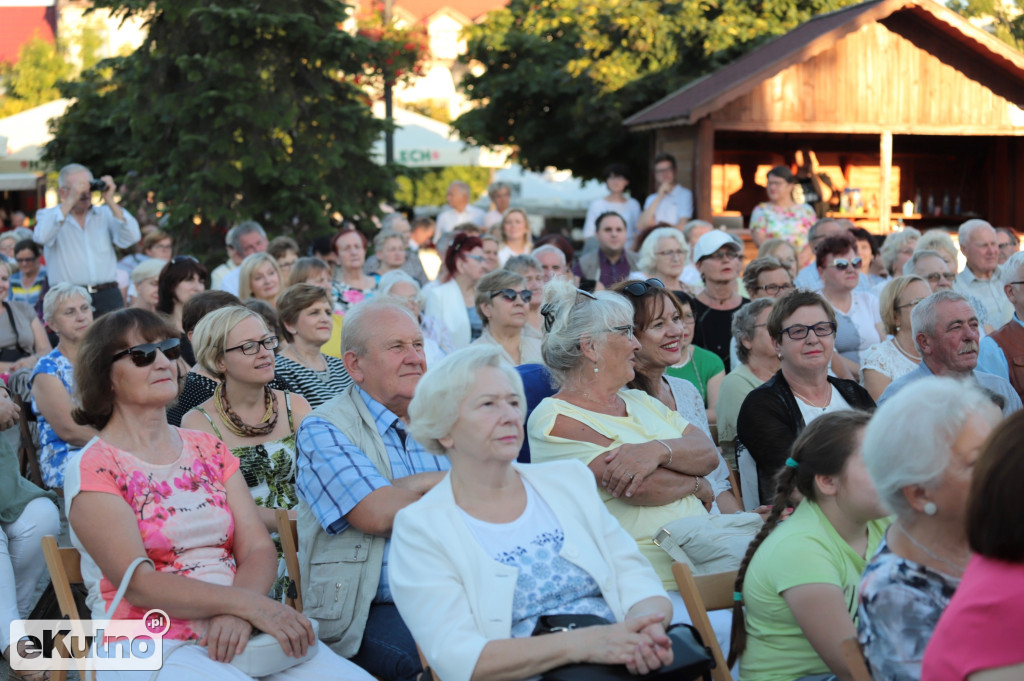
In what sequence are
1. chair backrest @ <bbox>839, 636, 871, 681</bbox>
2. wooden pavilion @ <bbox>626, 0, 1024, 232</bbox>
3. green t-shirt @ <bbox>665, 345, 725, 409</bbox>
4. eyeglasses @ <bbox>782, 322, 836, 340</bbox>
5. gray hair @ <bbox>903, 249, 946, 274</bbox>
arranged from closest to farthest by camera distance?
chair backrest @ <bbox>839, 636, 871, 681</bbox> < eyeglasses @ <bbox>782, 322, 836, 340</bbox> < green t-shirt @ <bbox>665, 345, 725, 409</bbox> < gray hair @ <bbox>903, 249, 946, 274</bbox> < wooden pavilion @ <bbox>626, 0, 1024, 232</bbox>

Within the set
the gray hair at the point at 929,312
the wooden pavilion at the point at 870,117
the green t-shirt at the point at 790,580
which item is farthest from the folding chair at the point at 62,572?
the wooden pavilion at the point at 870,117

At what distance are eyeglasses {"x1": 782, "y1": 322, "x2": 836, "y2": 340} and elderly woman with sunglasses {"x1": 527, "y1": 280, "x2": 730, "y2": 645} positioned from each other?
0.87m

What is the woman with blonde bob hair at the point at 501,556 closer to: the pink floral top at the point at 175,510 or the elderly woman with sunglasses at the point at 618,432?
the elderly woman with sunglasses at the point at 618,432

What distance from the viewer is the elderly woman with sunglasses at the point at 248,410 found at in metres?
4.18

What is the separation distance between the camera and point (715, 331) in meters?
6.84

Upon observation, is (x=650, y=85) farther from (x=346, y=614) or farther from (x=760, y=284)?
(x=346, y=614)

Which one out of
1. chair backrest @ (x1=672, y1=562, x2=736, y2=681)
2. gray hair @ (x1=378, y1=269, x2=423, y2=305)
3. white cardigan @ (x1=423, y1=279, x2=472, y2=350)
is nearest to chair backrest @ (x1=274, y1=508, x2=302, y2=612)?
chair backrest @ (x1=672, y1=562, x2=736, y2=681)

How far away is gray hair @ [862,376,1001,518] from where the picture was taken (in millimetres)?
2312

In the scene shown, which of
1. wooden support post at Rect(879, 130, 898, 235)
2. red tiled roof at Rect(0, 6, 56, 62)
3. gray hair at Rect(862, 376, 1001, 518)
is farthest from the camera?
red tiled roof at Rect(0, 6, 56, 62)

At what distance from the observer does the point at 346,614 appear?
3271 mm

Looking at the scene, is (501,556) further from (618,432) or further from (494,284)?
(494,284)

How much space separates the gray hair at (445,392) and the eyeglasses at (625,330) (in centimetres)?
91

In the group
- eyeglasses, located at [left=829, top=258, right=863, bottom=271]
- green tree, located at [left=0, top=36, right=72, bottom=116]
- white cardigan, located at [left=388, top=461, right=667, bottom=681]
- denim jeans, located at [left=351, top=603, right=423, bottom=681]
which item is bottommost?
denim jeans, located at [left=351, top=603, right=423, bottom=681]

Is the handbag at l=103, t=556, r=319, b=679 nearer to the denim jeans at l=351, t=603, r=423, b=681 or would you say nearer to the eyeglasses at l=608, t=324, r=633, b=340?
the denim jeans at l=351, t=603, r=423, b=681
